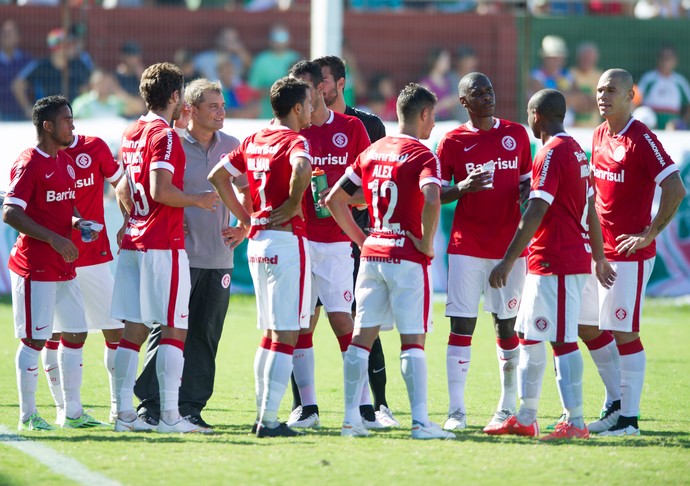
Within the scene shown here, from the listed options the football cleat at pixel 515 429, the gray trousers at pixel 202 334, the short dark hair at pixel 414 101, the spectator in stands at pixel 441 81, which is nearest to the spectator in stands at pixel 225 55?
the spectator in stands at pixel 441 81

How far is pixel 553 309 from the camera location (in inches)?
284

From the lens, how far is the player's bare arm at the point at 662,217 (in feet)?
25.4

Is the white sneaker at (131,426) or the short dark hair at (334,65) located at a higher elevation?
the short dark hair at (334,65)

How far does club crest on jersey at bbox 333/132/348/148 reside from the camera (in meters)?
8.13

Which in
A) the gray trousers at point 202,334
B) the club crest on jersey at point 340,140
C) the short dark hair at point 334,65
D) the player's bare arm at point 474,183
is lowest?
the gray trousers at point 202,334

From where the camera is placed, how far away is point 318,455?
649 cm

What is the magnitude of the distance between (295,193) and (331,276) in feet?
3.68

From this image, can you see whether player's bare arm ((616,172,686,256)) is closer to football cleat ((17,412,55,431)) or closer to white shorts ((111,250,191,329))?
white shorts ((111,250,191,329))

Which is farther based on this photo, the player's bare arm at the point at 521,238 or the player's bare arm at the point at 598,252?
the player's bare arm at the point at 598,252

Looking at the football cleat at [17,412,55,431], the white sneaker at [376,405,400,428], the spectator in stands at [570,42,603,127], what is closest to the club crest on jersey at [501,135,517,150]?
the white sneaker at [376,405,400,428]

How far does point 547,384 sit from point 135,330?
4.39 metres

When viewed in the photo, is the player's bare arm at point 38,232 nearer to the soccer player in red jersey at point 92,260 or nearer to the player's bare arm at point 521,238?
the soccer player in red jersey at point 92,260

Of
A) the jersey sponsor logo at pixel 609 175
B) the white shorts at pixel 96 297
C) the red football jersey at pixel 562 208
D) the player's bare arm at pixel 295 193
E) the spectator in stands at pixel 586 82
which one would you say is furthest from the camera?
the spectator in stands at pixel 586 82

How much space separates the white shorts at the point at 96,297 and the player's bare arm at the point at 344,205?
1981mm
